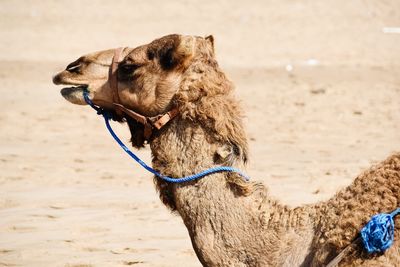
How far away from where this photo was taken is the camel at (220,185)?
13.0ft

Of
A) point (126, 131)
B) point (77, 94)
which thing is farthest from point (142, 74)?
point (126, 131)

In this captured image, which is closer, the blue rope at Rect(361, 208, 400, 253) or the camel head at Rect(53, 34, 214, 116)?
the blue rope at Rect(361, 208, 400, 253)

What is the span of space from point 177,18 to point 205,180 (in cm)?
2937

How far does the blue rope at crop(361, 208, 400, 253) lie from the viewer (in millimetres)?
3725

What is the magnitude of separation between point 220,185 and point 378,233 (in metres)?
0.81

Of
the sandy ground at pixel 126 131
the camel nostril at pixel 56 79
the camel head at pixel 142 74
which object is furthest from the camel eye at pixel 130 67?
the sandy ground at pixel 126 131

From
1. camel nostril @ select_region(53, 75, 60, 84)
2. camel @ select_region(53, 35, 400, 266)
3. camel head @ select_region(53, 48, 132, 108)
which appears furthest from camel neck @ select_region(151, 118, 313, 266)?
camel nostril @ select_region(53, 75, 60, 84)

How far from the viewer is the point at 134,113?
4223 mm

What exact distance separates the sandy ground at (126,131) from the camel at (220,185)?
1567mm

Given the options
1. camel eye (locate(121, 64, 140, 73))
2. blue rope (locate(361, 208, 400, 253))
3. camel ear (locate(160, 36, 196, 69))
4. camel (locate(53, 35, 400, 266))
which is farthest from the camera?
camel eye (locate(121, 64, 140, 73))

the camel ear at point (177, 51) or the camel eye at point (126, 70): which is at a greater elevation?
the camel ear at point (177, 51)

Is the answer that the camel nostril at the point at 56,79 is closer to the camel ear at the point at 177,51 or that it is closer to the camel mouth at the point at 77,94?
the camel mouth at the point at 77,94

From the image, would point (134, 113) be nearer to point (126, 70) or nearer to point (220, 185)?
point (126, 70)

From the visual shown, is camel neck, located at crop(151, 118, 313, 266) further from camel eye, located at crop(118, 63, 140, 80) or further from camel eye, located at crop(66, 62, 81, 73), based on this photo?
Answer: camel eye, located at crop(66, 62, 81, 73)
